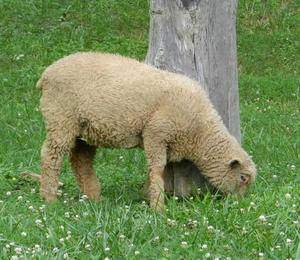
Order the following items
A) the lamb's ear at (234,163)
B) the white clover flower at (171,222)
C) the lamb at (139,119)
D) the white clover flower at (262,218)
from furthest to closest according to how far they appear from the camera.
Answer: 1. the lamb's ear at (234,163)
2. the lamb at (139,119)
3. the white clover flower at (171,222)
4. the white clover flower at (262,218)

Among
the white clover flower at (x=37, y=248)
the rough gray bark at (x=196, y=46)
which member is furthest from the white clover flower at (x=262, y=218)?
the rough gray bark at (x=196, y=46)

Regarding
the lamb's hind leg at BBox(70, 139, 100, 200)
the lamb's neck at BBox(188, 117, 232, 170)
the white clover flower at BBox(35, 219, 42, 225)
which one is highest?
the lamb's neck at BBox(188, 117, 232, 170)

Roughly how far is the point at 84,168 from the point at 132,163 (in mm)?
1147

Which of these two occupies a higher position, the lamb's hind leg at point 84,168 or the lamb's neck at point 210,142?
the lamb's neck at point 210,142

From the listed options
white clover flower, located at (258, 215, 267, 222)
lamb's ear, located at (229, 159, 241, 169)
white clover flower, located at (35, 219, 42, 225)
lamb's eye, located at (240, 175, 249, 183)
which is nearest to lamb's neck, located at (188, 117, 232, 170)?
lamb's ear, located at (229, 159, 241, 169)

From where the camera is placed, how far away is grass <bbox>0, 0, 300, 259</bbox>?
158 inches

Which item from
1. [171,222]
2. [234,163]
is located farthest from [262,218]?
[234,163]

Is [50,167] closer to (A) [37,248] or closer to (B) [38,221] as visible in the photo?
(B) [38,221]

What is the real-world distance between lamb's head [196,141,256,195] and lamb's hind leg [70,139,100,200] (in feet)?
3.86

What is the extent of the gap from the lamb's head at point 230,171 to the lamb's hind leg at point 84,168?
1175mm

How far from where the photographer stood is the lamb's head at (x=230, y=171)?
5.46 metres

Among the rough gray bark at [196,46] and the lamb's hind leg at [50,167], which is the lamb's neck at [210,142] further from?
the lamb's hind leg at [50,167]

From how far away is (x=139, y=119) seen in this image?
208 inches

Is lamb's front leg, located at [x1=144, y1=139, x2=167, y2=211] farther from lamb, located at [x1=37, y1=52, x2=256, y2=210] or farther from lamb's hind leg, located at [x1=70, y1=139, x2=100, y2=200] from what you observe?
lamb's hind leg, located at [x1=70, y1=139, x2=100, y2=200]
